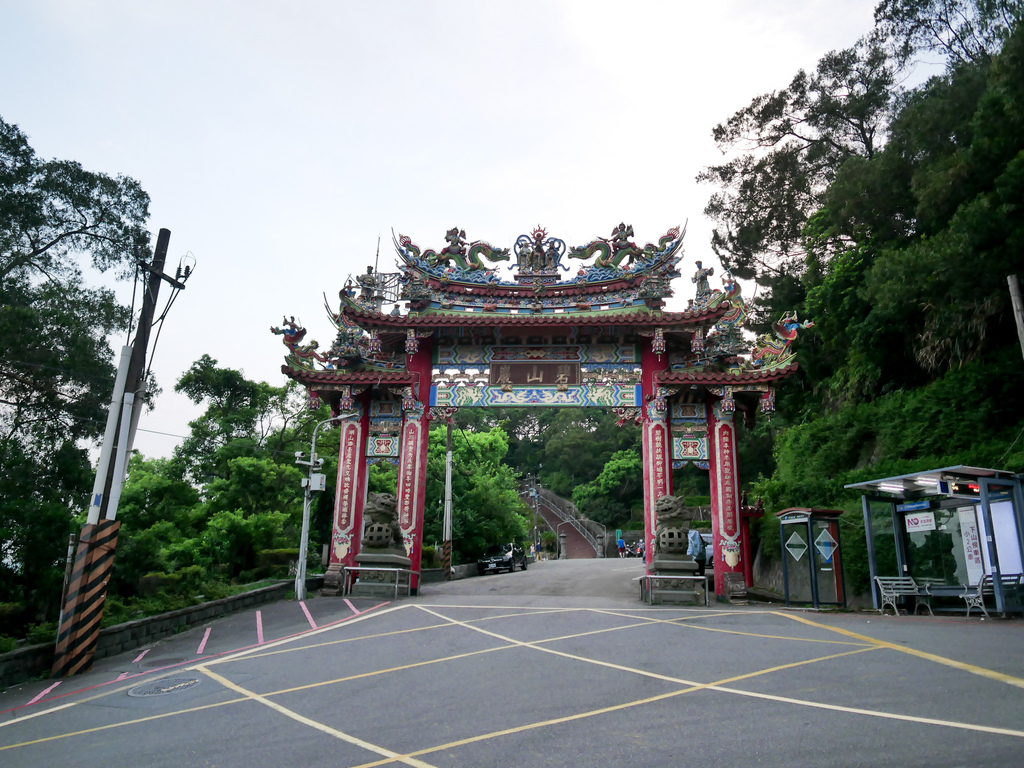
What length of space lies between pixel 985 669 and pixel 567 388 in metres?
11.0

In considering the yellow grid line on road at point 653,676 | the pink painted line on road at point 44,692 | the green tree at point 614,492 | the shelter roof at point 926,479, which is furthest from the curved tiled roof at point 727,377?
the green tree at point 614,492

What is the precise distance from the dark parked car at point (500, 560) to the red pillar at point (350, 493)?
12131 millimetres

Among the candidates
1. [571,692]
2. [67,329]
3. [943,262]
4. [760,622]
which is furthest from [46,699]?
[943,262]

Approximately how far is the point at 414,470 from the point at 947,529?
11038mm

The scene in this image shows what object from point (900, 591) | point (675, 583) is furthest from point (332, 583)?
point (900, 591)

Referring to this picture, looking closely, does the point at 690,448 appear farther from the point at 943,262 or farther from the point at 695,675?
the point at 695,675

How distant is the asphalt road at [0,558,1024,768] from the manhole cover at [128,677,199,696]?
50 millimetres

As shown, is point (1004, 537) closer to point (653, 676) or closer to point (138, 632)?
point (653, 676)

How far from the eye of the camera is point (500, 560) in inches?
1108

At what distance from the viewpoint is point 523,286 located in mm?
17922

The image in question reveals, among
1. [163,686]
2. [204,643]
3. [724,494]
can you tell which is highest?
[724,494]

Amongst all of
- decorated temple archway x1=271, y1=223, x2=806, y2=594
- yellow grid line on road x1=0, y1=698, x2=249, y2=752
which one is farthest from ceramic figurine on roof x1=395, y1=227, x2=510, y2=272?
yellow grid line on road x1=0, y1=698, x2=249, y2=752

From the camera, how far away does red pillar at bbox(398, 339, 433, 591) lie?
16156 mm

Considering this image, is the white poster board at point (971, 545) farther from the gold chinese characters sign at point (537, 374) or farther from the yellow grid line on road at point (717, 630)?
the gold chinese characters sign at point (537, 374)
